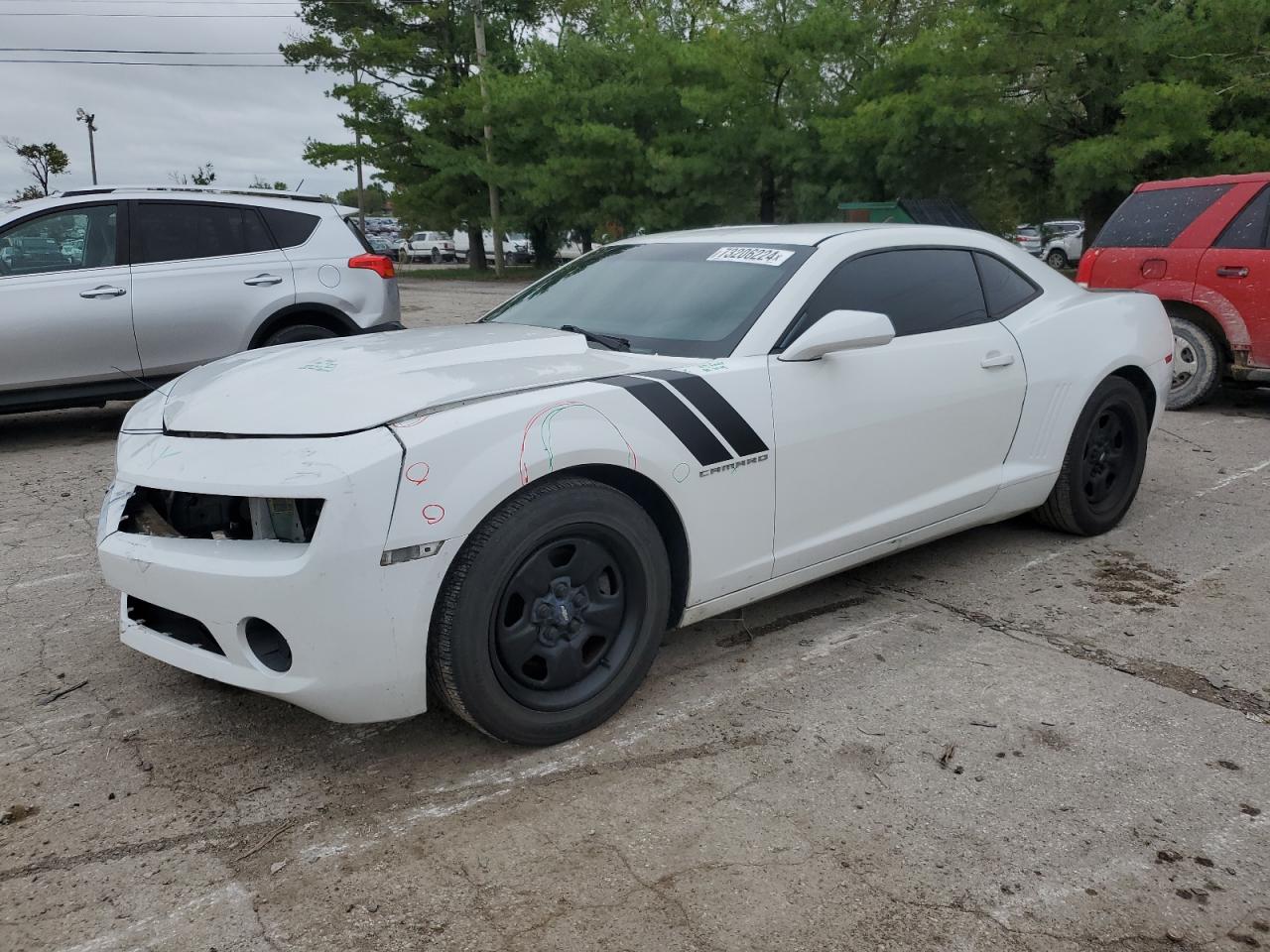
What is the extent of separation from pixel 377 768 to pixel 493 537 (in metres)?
0.75

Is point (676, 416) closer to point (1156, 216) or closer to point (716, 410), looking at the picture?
point (716, 410)

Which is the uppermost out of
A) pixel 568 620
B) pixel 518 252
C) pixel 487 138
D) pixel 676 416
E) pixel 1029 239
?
pixel 487 138

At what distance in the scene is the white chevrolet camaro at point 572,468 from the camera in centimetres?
248

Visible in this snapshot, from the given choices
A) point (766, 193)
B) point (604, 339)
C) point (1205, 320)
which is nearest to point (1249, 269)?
point (1205, 320)

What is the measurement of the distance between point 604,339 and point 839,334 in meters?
0.80

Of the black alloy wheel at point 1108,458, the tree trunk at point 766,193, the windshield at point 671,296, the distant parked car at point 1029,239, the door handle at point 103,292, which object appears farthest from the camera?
the distant parked car at point 1029,239

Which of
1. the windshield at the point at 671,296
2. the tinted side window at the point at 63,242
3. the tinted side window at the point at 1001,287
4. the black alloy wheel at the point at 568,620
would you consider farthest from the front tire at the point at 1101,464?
the tinted side window at the point at 63,242

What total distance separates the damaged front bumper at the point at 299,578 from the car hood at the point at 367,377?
0.10 meters

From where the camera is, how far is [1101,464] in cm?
473

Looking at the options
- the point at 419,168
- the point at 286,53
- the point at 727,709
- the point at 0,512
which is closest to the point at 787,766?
the point at 727,709

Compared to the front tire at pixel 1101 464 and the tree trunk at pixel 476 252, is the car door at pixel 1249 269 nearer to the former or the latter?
the front tire at pixel 1101 464

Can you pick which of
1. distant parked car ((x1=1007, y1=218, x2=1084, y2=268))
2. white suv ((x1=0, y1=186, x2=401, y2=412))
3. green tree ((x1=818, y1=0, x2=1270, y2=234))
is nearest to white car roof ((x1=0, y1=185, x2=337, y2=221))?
white suv ((x1=0, y1=186, x2=401, y2=412))

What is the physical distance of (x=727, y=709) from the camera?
308cm

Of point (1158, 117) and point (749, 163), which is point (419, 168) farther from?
point (1158, 117)
